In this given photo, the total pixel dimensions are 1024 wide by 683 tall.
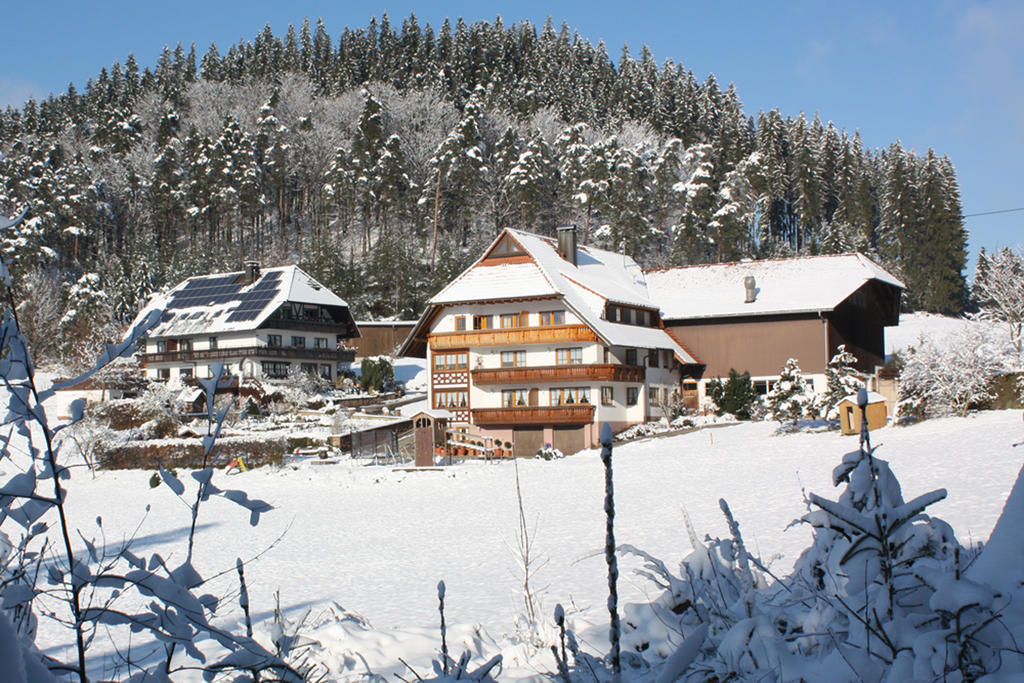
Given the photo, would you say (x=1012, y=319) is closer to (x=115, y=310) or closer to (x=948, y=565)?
(x=948, y=565)

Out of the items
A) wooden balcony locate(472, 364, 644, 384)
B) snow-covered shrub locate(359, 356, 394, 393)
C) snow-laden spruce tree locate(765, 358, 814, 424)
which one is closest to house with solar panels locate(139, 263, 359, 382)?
snow-covered shrub locate(359, 356, 394, 393)

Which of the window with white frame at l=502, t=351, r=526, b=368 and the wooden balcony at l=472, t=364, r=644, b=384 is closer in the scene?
the wooden balcony at l=472, t=364, r=644, b=384

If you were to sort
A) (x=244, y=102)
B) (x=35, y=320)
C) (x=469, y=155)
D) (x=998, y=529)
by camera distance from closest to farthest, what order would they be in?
1. (x=998, y=529)
2. (x=35, y=320)
3. (x=469, y=155)
4. (x=244, y=102)

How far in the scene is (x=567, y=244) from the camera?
45156 millimetres

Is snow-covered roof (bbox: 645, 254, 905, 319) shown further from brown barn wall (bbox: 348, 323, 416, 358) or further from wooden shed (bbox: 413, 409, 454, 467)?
brown barn wall (bbox: 348, 323, 416, 358)

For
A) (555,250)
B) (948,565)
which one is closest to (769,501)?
(948,565)

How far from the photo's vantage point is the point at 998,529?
300 centimetres

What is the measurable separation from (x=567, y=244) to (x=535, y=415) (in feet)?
34.2

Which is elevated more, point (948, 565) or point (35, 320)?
point (35, 320)

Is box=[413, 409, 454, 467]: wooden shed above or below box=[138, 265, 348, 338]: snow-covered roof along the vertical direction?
below

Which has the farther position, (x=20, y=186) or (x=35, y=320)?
(x=20, y=186)

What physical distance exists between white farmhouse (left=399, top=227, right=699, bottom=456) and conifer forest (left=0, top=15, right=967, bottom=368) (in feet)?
79.0

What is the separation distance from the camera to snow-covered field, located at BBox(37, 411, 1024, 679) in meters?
11.7

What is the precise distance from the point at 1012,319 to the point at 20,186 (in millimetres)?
65409
